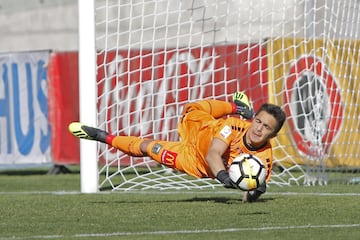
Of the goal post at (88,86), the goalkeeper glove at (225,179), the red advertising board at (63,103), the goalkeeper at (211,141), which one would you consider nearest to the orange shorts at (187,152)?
the goalkeeper at (211,141)

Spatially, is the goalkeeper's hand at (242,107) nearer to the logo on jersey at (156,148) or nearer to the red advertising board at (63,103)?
the logo on jersey at (156,148)

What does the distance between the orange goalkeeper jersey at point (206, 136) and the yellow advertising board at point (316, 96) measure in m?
3.32

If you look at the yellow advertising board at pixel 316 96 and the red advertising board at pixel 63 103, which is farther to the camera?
the red advertising board at pixel 63 103

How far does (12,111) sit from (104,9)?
14.8ft

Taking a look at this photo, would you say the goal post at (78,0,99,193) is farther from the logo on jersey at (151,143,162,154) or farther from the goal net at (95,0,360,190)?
the logo on jersey at (151,143,162,154)

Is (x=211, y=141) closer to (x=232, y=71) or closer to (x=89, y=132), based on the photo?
(x=89, y=132)

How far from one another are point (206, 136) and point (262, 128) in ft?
2.84

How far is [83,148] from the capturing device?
44.0 ft

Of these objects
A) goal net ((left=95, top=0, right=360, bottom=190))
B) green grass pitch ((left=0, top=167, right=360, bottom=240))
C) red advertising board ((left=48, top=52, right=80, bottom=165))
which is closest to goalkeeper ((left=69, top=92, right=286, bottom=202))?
green grass pitch ((left=0, top=167, right=360, bottom=240))

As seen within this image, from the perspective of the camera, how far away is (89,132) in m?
12.1

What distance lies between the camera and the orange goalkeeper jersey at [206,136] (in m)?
11.0

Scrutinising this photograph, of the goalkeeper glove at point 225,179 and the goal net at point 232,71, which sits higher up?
the goal net at point 232,71

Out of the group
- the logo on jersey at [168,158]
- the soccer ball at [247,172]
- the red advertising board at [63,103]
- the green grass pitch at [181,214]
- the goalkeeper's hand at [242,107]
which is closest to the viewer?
the green grass pitch at [181,214]

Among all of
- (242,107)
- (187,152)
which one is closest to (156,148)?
(187,152)
